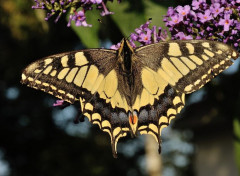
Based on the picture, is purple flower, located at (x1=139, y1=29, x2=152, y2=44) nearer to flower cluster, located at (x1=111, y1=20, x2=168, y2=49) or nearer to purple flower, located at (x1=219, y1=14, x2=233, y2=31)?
flower cluster, located at (x1=111, y1=20, x2=168, y2=49)

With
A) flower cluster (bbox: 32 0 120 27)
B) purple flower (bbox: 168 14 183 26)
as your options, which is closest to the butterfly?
purple flower (bbox: 168 14 183 26)

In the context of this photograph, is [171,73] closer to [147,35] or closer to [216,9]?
[147,35]

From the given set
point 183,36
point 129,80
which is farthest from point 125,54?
point 183,36

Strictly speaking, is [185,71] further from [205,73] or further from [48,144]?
[48,144]

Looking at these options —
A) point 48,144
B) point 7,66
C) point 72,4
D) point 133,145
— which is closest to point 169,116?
point 72,4

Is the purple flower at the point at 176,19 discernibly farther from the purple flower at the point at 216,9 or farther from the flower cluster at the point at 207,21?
the purple flower at the point at 216,9

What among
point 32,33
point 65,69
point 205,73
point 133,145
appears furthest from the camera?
point 133,145
